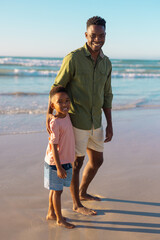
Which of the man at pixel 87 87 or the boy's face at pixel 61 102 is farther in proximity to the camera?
A: the man at pixel 87 87

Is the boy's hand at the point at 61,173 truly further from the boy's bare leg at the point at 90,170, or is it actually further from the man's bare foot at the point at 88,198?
the man's bare foot at the point at 88,198

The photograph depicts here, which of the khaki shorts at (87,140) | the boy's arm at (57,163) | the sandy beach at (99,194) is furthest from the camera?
the khaki shorts at (87,140)

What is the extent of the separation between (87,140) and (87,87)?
525 mm

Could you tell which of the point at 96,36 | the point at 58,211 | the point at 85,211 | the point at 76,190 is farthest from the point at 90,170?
the point at 96,36

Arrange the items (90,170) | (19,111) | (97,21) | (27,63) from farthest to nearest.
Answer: (27,63) < (19,111) < (90,170) < (97,21)

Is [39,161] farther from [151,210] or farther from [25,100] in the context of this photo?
[25,100]

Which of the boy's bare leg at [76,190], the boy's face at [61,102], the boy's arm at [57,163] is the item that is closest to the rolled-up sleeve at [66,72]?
the boy's face at [61,102]

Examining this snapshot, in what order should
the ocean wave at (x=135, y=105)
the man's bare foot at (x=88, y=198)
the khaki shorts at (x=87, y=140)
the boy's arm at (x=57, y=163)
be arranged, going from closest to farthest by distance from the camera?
1. the boy's arm at (x=57, y=163)
2. the khaki shorts at (x=87, y=140)
3. the man's bare foot at (x=88, y=198)
4. the ocean wave at (x=135, y=105)

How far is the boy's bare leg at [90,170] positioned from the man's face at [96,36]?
3.48 feet

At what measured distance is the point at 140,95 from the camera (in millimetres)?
11312

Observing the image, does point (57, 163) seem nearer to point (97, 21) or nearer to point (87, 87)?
point (87, 87)

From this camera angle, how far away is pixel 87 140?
3.00 m

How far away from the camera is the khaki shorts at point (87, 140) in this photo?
2.93m

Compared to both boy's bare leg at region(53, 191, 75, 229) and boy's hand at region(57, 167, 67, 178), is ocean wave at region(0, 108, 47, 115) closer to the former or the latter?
boy's bare leg at region(53, 191, 75, 229)
